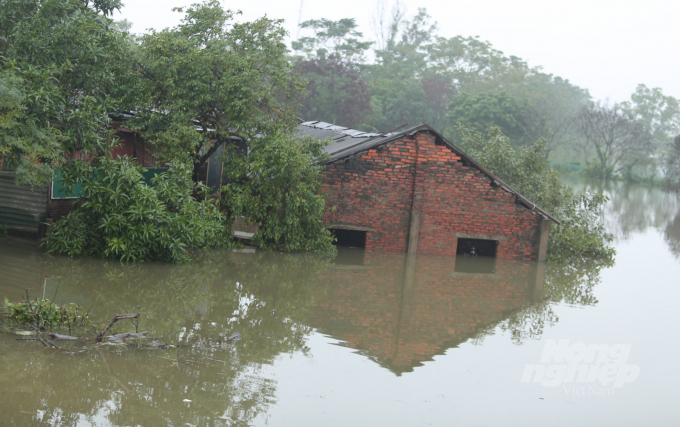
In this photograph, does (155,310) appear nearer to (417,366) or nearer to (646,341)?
(417,366)

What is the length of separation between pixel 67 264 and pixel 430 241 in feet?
26.6

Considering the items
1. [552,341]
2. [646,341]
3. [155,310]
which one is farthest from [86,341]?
[646,341]

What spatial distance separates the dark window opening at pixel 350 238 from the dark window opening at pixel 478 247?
250cm

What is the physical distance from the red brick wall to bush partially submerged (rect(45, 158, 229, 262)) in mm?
4114

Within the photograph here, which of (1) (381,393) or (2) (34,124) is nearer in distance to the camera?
(1) (381,393)

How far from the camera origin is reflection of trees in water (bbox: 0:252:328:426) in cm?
573

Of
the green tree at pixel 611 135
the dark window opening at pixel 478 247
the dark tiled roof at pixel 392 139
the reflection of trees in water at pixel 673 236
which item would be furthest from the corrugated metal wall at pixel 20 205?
the green tree at pixel 611 135

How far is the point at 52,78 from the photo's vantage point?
11438 mm

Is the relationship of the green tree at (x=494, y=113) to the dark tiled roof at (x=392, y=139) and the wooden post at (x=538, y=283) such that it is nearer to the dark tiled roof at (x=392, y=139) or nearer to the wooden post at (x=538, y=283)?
the dark tiled roof at (x=392, y=139)

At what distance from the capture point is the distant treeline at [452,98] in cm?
4878

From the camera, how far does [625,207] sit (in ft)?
113

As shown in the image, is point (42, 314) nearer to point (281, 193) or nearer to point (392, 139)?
point (281, 193)

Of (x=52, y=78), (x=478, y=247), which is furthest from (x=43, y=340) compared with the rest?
(x=478, y=247)

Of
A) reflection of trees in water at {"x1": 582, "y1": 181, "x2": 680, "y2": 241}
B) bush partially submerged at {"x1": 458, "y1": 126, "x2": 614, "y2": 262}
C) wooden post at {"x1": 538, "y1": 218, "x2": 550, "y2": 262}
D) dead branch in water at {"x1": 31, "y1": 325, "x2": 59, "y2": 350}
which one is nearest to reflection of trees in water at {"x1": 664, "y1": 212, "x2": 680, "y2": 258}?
reflection of trees in water at {"x1": 582, "y1": 181, "x2": 680, "y2": 241}
